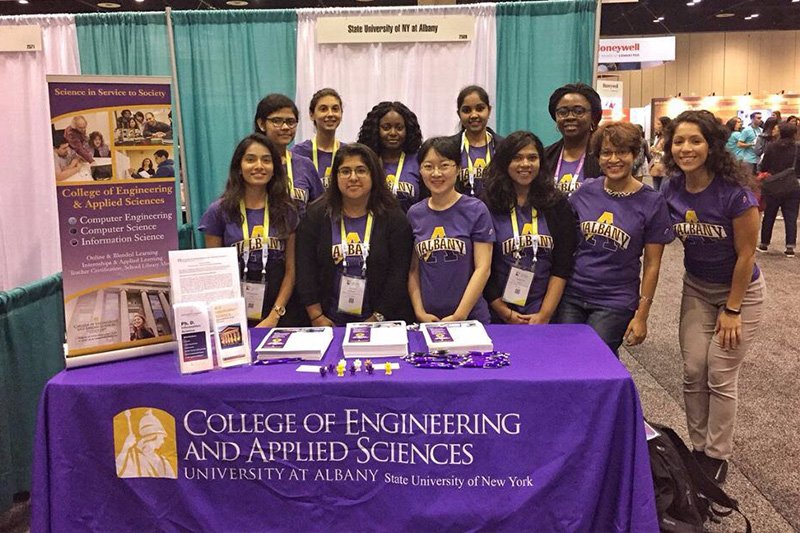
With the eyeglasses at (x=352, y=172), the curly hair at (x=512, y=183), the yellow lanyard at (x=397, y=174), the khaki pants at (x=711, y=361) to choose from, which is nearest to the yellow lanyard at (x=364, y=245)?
the eyeglasses at (x=352, y=172)

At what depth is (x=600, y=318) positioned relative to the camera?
96.0 inches

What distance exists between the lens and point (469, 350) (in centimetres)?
195

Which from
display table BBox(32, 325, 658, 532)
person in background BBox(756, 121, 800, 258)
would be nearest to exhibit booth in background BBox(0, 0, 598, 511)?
display table BBox(32, 325, 658, 532)

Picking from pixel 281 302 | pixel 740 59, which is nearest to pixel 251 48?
pixel 281 302

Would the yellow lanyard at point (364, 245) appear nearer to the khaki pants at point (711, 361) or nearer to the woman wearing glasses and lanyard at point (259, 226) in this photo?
the woman wearing glasses and lanyard at point (259, 226)

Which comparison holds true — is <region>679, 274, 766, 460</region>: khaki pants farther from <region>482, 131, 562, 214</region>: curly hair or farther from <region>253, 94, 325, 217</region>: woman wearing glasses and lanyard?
<region>253, 94, 325, 217</region>: woman wearing glasses and lanyard

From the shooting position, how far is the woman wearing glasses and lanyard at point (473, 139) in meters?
3.00

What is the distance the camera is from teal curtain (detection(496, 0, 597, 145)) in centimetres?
379

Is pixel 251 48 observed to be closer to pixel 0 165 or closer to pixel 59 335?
pixel 0 165

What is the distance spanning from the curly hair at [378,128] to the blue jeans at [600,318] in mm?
1148

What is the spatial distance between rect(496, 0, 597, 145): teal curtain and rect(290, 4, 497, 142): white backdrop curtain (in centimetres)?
9

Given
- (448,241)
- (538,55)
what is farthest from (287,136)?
(538,55)

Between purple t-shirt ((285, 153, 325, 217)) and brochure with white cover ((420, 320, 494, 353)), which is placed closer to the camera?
brochure with white cover ((420, 320, 494, 353))

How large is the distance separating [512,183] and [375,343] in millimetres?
959
